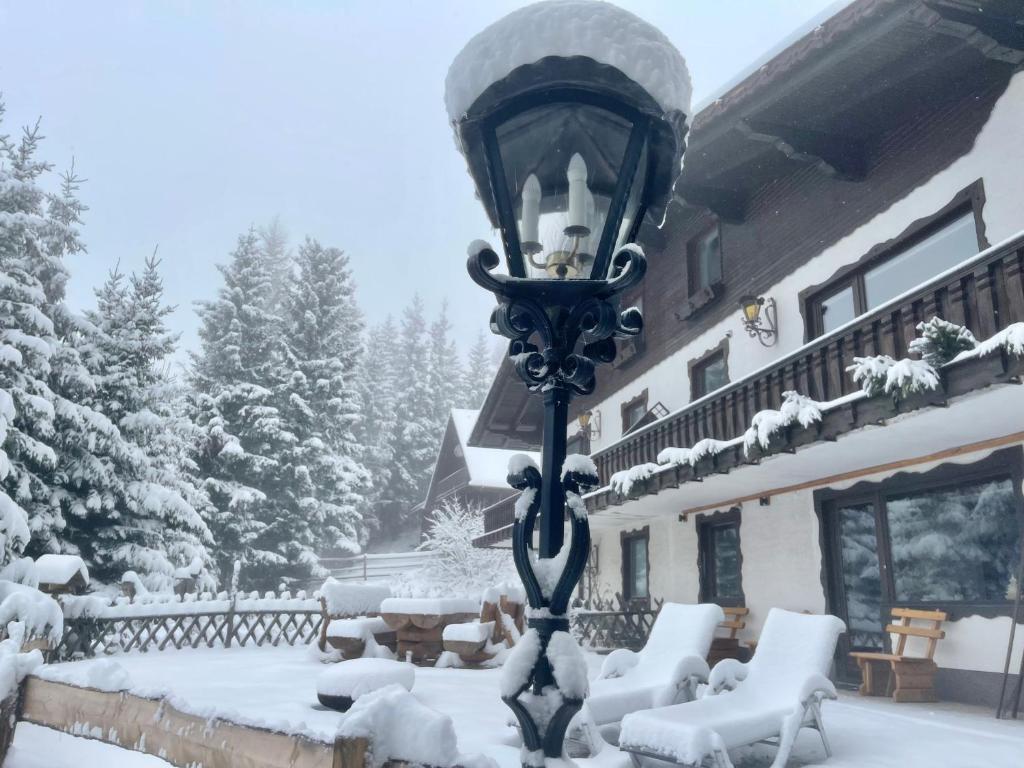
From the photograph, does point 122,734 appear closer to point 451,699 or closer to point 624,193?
point 624,193

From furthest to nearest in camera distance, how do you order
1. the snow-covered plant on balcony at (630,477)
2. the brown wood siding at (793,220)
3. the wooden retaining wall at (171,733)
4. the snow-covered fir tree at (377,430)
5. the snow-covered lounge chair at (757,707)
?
the snow-covered fir tree at (377,430)
the snow-covered plant on balcony at (630,477)
the brown wood siding at (793,220)
the snow-covered lounge chair at (757,707)
the wooden retaining wall at (171,733)

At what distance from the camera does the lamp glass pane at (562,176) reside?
2.38 metres

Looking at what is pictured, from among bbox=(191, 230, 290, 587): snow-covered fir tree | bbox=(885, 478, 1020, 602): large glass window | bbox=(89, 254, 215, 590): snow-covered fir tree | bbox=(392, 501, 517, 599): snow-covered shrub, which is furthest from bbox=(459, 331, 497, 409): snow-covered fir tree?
bbox=(885, 478, 1020, 602): large glass window

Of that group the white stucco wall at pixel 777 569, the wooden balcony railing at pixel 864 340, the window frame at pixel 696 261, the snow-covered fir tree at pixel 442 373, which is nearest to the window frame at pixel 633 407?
the white stucco wall at pixel 777 569

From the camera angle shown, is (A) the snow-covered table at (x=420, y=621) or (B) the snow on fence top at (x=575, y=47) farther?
(A) the snow-covered table at (x=420, y=621)

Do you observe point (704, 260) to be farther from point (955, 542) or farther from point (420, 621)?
point (420, 621)

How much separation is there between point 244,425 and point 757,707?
24.1 m

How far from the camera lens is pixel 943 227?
357 inches

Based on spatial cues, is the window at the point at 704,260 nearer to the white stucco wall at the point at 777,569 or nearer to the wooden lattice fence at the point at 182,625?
the white stucco wall at the point at 777,569

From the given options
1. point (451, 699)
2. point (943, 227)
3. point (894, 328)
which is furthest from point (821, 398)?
point (451, 699)

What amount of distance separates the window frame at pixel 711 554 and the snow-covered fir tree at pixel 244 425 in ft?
52.0

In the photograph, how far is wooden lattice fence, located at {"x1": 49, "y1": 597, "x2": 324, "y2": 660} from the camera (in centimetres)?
1191

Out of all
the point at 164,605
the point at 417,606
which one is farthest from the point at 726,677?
the point at 164,605

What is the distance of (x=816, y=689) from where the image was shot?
16.8 ft
